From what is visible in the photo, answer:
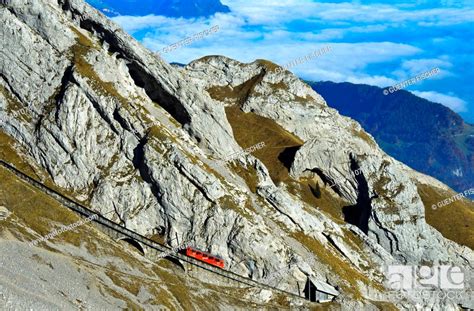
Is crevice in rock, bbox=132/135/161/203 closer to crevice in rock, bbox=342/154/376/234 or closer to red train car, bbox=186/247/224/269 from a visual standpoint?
red train car, bbox=186/247/224/269

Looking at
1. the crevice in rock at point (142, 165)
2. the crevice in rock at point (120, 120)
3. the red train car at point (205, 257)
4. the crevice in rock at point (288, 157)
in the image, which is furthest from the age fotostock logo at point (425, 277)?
the crevice in rock at point (120, 120)

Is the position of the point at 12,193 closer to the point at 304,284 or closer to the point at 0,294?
the point at 0,294

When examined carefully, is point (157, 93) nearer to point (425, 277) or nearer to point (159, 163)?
point (159, 163)

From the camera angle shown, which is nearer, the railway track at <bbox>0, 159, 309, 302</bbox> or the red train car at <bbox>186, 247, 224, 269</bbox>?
the railway track at <bbox>0, 159, 309, 302</bbox>

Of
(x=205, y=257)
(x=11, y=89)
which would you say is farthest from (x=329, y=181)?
(x=11, y=89)

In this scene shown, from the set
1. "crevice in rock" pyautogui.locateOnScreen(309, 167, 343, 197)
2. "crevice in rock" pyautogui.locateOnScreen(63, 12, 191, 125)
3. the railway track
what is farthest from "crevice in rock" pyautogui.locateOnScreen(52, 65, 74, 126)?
"crevice in rock" pyautogui.locateOnScreen(309, 167, 343, 197)

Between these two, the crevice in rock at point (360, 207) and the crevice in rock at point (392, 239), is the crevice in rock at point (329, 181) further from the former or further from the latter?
the crevice in rock at point (392, 239)
